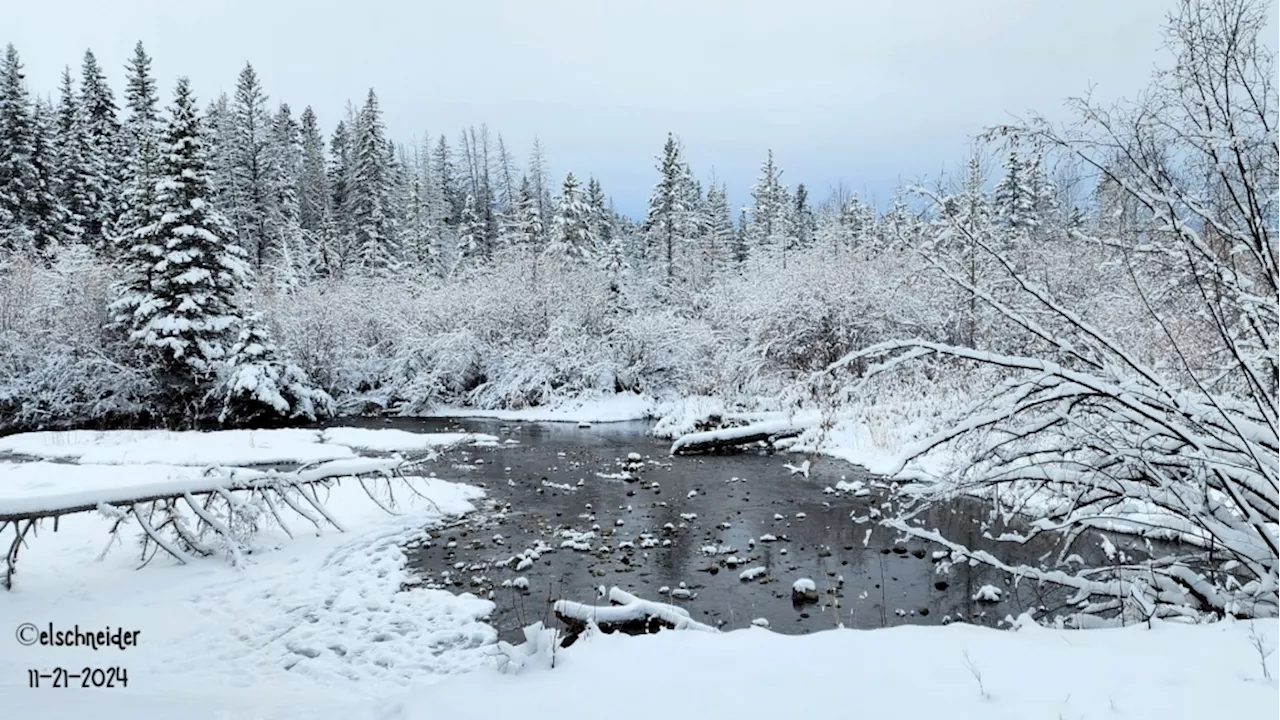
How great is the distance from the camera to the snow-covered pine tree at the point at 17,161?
1168 inches

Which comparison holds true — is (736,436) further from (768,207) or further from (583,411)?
(768,207)

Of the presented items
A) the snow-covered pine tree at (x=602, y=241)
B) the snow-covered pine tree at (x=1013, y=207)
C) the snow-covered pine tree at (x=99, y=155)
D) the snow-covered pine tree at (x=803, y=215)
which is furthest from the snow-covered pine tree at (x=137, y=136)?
the snow-covered pine tree at (x=803, y=215)

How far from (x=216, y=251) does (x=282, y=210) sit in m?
25.0

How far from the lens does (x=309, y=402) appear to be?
67.9 feet

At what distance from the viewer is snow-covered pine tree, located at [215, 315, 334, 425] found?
19500 mm

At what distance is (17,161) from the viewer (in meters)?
30.3

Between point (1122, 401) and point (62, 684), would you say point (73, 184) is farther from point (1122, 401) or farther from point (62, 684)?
point (1122, 401)

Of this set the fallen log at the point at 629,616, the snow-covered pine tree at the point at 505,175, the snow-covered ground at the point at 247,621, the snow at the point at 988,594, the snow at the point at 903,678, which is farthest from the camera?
the snow-covered pine tree at the point at 505,175

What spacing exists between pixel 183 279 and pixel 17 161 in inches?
739

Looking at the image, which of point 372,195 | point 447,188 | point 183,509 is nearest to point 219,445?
point 183,509

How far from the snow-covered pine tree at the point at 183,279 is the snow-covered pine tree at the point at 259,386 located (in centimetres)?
82

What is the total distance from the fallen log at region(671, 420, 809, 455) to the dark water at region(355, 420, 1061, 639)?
91 centimetres

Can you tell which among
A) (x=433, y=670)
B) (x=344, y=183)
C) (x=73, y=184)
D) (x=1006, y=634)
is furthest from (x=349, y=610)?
(x=344, y=183)

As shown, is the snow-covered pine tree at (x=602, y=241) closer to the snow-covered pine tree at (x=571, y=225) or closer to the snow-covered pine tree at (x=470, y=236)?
the snow-covered pine tree at (x=571, y=225)
